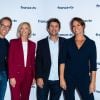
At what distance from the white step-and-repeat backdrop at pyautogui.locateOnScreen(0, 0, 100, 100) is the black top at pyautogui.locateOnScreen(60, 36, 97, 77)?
0.52 m

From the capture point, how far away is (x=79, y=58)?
10.0ft

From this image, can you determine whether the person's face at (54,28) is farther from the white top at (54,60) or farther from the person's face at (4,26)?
the person's face at (4,26)

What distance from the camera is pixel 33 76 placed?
3.33 meters

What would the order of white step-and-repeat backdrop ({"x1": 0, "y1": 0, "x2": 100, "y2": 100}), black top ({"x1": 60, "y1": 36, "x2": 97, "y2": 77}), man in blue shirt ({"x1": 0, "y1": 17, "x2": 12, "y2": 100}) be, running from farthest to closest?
white step-and-repeat backdrop ({"x1": 0, "y1": 0, "x2": 100, "y2": 100}), man in blue shirt ({"x1": 0, "y1": 17, "x2": 12, "y2": 100}), black top ({"x1": 60, "y1": 36, "x2": 97, "y2": 77})

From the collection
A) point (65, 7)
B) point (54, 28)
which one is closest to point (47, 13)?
point (65, 7)

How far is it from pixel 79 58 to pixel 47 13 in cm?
90

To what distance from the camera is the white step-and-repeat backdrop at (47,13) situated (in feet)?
11.7

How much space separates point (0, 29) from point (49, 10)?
2.51 feet

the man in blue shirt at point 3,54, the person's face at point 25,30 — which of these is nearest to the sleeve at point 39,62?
the person's face at point 25,30

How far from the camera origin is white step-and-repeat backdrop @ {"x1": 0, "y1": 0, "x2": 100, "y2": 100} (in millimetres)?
3578

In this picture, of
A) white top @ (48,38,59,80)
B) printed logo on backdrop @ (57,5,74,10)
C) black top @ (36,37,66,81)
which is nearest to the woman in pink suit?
black top @ (36,37,66,81)

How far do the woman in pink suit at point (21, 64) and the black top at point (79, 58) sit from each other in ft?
1.42

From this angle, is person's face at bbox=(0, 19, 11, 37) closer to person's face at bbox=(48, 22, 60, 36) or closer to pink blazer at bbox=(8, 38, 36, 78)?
pink blazer at bbox=(8, 38, 36, 78)

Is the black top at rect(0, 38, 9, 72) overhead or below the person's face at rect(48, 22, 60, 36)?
below
